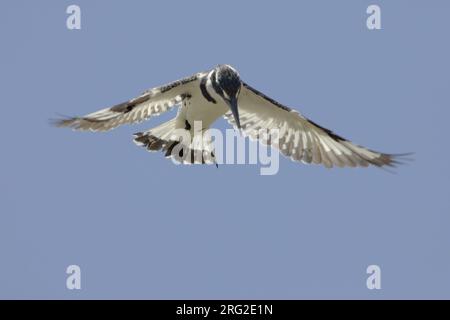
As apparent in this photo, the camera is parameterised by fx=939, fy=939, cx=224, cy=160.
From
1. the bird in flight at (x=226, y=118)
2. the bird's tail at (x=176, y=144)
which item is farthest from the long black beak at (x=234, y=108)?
the bird's tail at (x=176, y=144)

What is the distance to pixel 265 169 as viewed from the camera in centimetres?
1287

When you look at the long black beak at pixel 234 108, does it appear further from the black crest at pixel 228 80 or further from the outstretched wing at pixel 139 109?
the outstretched wing at pixel 139 109

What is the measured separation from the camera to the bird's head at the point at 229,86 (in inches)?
497

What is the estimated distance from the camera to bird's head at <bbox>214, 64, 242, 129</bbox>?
12633mm

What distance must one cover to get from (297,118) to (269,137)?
55cm

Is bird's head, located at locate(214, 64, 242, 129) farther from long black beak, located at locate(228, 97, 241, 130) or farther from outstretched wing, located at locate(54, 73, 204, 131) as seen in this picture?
outstretched wing, located at locate(54, 73, 204, 131)

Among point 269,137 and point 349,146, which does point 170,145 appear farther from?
point 349,146

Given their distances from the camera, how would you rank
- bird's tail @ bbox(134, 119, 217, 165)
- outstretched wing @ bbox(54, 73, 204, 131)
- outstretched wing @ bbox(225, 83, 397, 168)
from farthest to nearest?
bird's tail @ bbox(134, 119, 217, 165), outstretched wing @ bbox(225, 83, 397, 168), outstretched wing @ bbox(54, 73, 204, 131)

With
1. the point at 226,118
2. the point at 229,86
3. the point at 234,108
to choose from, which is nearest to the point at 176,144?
the point at 226,118

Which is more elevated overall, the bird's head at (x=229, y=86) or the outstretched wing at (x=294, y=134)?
the bird's head at (x=229, y=86)

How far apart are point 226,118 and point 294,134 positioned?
1019mm

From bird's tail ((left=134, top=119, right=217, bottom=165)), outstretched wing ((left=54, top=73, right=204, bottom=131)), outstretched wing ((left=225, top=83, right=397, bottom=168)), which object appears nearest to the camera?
outstretched wing ((left=54, top=73, right=204, bottom=131))

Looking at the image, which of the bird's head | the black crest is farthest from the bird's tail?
the black crest
